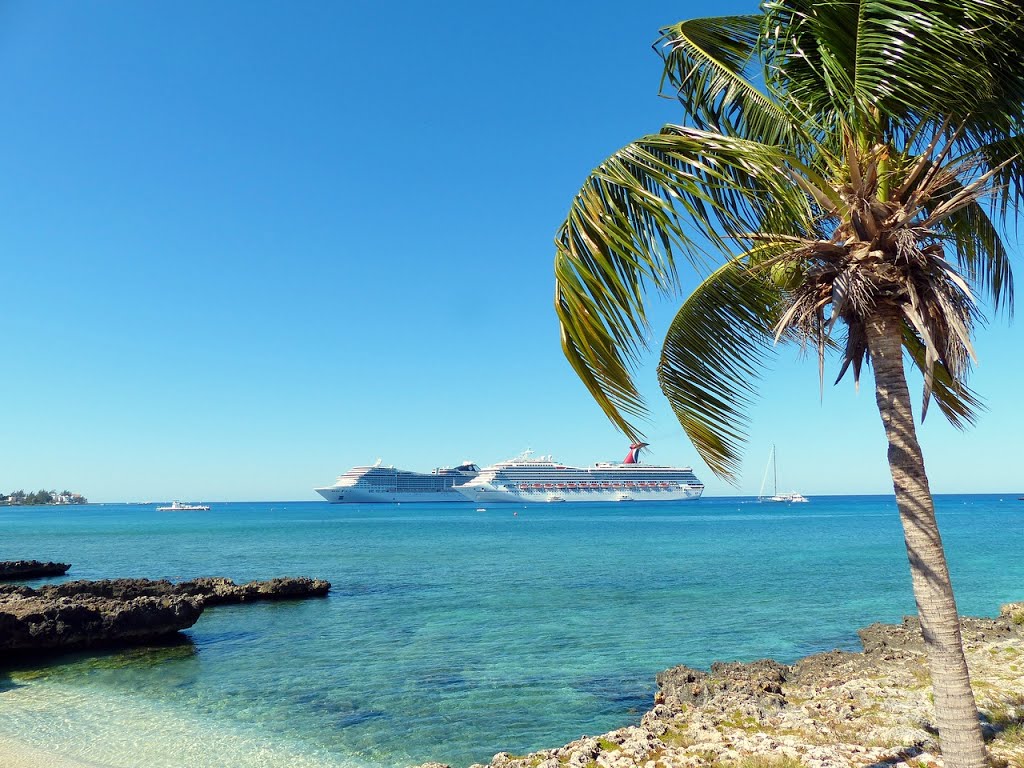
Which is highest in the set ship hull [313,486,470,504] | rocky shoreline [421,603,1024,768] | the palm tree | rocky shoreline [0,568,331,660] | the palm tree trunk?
the palm tree

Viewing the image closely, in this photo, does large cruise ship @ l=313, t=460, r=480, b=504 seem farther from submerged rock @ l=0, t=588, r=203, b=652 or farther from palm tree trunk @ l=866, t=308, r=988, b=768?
palm tree trunk @ l=866, t=308, r=988, b=768

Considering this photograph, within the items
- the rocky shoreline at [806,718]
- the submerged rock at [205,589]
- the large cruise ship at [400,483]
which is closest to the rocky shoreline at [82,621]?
the submerged rock at [205,589]

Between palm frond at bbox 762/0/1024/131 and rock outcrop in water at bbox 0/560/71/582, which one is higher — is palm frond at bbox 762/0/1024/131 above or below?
above

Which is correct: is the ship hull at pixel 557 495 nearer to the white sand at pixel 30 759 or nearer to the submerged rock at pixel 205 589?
the submerged rock at pixel 205 589

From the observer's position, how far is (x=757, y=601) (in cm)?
1927

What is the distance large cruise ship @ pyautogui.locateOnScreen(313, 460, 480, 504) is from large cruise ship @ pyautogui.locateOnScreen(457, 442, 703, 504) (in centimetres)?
1162

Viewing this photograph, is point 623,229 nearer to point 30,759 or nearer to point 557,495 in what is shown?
point 30,759

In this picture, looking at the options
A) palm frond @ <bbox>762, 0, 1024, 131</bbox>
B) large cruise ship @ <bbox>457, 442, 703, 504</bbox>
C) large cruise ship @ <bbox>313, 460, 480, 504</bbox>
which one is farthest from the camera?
large cruise ship @ <bbox>313, 460, 480, 504</bbox>

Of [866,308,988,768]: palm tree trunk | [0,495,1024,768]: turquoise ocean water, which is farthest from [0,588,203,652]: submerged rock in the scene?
[866,308,988,768]: palm tree trunk

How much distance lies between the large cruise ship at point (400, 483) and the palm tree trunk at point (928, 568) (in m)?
126

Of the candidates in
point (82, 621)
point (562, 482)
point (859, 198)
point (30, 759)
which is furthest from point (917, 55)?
point (562, 482)

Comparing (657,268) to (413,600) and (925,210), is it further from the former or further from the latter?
(413,600)

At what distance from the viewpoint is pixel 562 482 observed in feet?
372

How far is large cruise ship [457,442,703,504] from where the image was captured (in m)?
112
